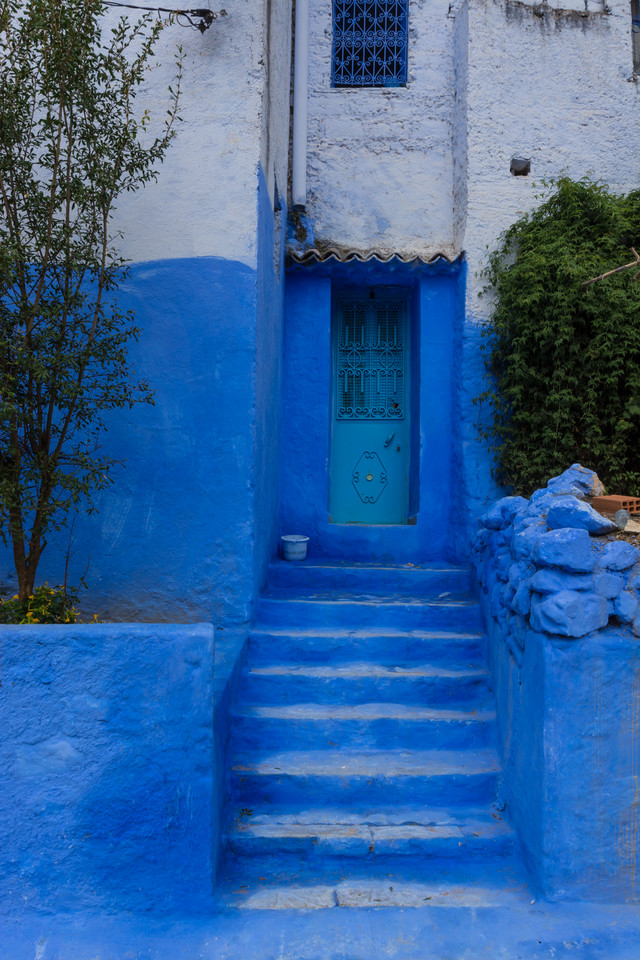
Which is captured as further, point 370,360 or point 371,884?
point 370,360

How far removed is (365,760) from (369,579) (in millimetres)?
1825

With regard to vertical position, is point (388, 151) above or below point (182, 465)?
above

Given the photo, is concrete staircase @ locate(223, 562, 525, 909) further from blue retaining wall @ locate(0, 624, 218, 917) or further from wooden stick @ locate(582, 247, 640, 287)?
wooden stick @ locate(582, 247, 640, 287)

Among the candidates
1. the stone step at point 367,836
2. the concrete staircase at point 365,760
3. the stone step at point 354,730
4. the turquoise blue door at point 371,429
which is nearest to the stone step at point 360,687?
the concrete staircase at point 365,760

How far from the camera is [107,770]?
3.27m

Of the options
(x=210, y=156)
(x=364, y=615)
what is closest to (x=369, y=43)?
(x=210, y=156)

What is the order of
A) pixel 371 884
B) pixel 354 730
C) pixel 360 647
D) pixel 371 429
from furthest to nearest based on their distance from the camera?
pixel 371 429
pixel 360 647
pixel 354 730
pixel 371 884

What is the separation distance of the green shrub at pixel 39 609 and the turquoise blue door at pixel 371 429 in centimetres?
339

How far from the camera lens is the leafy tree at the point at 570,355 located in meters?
5.82

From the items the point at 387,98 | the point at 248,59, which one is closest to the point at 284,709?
the point at 248,59

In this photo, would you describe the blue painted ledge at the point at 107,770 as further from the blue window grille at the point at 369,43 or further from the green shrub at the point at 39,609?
the blue window grille at the point at 369,43

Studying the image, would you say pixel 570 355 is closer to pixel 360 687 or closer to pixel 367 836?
pixel 360 687

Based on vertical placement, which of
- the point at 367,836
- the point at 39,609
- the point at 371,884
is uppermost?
the point at 39,609

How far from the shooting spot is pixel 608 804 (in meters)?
3.42
